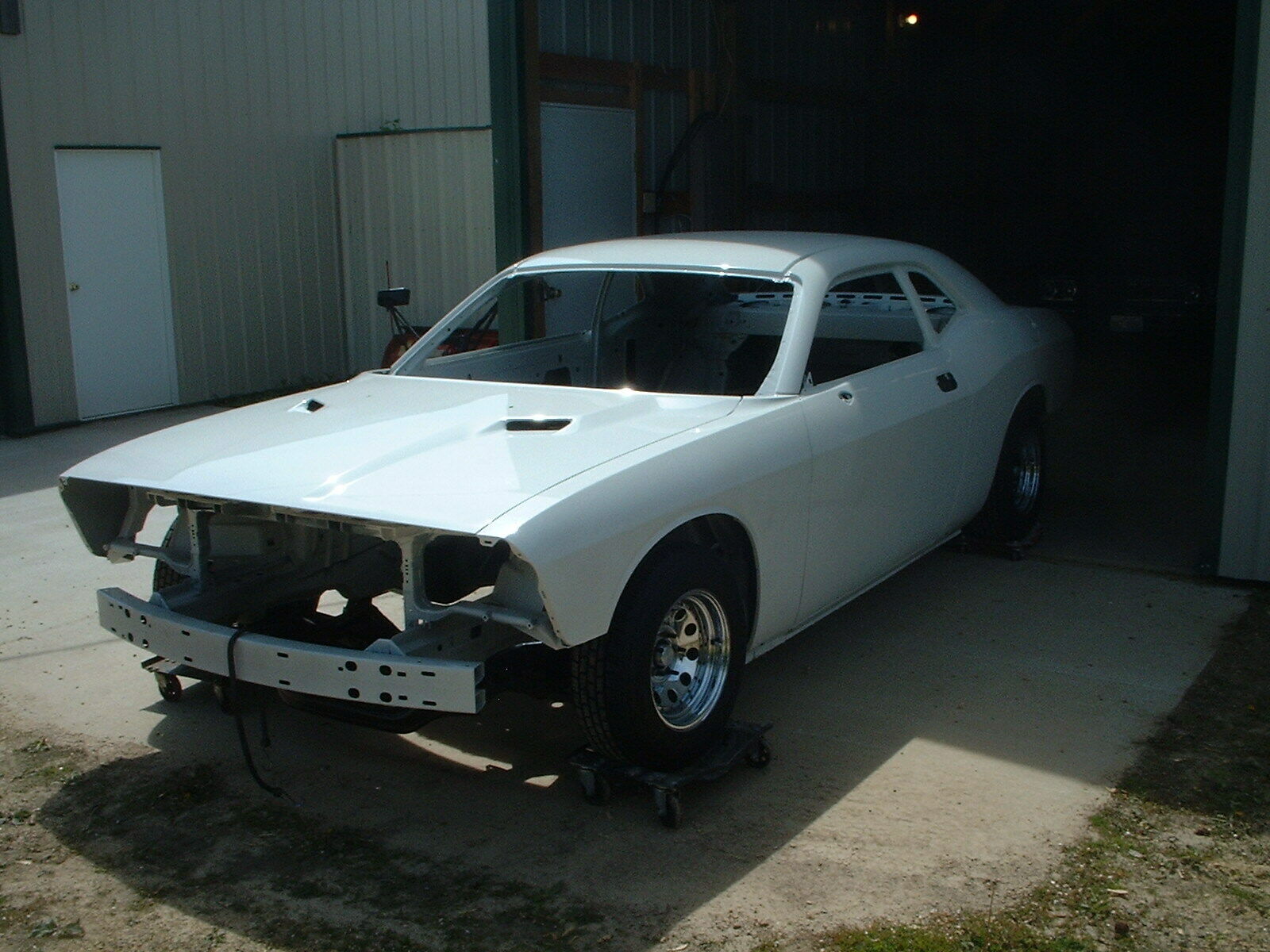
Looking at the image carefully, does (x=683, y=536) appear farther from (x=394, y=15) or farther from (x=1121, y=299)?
(x=394, y=15)

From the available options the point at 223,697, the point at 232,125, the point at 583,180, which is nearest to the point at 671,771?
the point at 223,697

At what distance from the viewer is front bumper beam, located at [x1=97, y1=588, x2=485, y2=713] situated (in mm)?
3537

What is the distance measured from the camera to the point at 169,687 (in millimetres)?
4840

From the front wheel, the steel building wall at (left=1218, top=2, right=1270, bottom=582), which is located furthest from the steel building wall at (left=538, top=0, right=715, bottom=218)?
the front wheel

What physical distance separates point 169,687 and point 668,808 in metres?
2.02

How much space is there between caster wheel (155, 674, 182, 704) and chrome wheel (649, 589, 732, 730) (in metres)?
1.88

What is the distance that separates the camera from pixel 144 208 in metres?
10.9

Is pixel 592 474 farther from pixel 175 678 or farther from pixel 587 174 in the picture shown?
pixel 587 174

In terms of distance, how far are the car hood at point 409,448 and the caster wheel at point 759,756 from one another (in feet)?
3.34

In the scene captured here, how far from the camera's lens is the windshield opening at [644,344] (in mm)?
5512

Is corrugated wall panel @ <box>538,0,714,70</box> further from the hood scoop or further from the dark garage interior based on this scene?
the hood scoop

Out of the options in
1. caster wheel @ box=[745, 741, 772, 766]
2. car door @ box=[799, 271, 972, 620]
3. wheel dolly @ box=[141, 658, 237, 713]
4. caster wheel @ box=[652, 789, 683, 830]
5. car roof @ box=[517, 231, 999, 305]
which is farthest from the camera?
car roof @ box=[517, 231, 999, 305]

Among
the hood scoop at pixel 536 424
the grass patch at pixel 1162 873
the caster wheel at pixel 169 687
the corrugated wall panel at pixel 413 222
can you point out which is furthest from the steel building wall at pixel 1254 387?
the corrugated wall panel at pixel 413 222

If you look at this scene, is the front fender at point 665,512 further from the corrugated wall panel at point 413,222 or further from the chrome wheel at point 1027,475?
the corrugated wall panel at point 413,222
